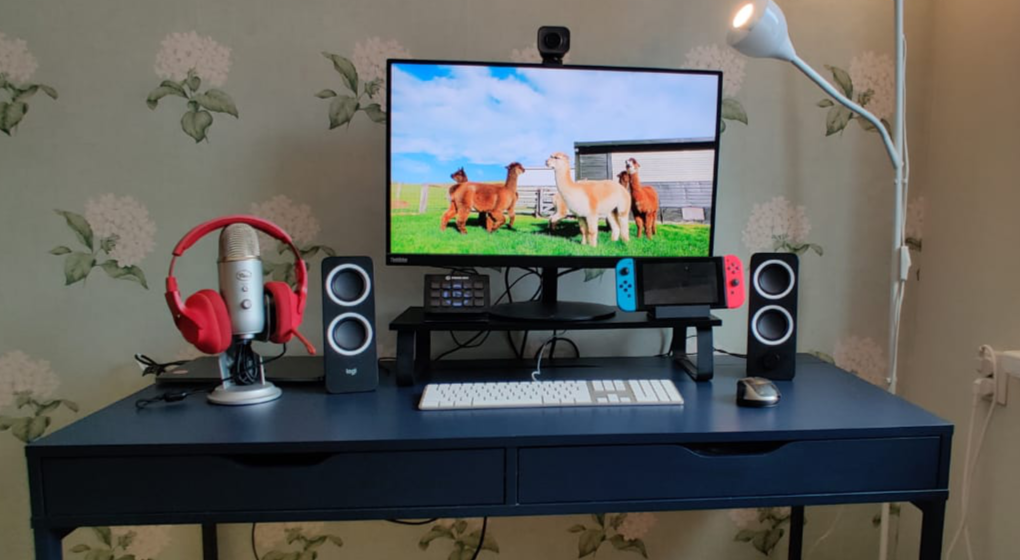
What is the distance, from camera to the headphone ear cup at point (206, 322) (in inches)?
35.9

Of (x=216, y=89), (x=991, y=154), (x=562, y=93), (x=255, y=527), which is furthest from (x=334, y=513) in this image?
(x=991, y=154)

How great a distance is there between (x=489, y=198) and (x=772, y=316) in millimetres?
577

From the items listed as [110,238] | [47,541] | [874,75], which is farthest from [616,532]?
[110,238]

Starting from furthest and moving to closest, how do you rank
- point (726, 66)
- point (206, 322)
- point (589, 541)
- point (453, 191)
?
point (589, 541)
point (726, 66)
point (453, 191)
point (206, 322)

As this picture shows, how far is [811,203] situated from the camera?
1.38 meters

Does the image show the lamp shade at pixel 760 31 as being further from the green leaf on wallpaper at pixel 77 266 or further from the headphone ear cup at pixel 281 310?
the green leaf on wallpaper at pixel 77 266

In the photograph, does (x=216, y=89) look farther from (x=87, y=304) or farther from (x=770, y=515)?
(x=770, y=515)

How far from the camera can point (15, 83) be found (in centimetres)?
123

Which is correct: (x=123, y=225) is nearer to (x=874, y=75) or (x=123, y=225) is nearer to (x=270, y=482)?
(x=270, y=482)

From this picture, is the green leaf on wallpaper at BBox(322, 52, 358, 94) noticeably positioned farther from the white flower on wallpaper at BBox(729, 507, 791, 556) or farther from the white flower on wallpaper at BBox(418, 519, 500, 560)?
the white flower on wallpaper at BBox(729, 507, 791, 556)

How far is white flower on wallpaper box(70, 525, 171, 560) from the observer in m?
1.34

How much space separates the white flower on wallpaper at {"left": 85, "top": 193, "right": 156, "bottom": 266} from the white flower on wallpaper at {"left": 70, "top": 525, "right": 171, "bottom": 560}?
0.61 meters

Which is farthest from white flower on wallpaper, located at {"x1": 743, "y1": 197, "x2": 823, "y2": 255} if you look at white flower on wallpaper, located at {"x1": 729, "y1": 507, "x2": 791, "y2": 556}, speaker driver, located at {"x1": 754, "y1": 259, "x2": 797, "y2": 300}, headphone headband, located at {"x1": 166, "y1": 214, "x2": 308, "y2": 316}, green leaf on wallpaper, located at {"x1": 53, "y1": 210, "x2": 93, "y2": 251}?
green leaf on wallpaper, located at {"x1": 53, "y1": 210, "x2": 93, "y2": 251}

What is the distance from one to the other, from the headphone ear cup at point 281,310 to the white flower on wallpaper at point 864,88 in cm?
123
